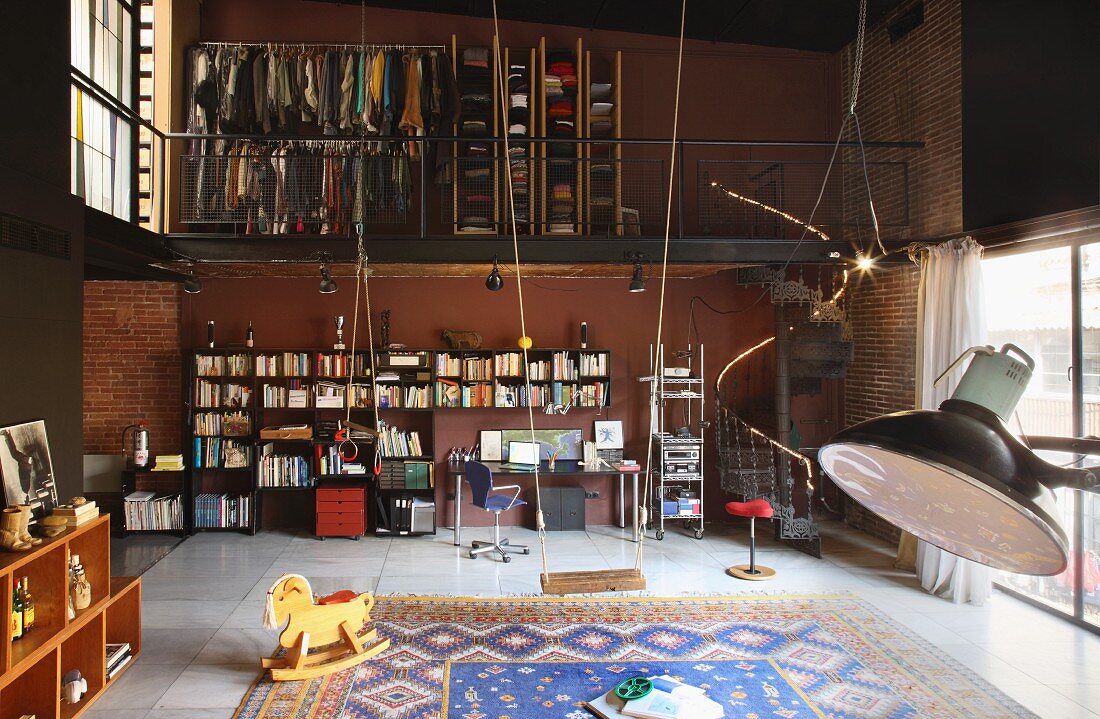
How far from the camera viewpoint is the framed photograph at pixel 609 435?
8.00 metres

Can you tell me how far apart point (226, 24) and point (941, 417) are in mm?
8593

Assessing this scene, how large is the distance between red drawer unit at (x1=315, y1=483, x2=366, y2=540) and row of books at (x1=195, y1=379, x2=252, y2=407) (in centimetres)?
125

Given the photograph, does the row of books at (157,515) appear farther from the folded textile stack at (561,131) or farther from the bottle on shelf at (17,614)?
the folded textile stack at (561,131)

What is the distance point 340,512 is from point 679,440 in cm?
350

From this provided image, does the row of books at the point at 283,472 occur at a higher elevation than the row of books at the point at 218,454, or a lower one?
lower

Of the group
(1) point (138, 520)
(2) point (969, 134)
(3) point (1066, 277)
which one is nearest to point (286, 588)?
(1) point (138, 520)

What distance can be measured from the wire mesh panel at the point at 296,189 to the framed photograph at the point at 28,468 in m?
3.45

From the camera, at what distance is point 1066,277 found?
17.7ft

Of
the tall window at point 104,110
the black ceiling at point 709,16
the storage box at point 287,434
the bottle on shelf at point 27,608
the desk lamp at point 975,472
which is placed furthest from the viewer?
the storage box at point 287,434

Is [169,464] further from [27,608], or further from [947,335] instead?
[947,335]

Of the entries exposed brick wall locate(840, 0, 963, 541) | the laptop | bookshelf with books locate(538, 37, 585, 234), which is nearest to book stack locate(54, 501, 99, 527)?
the laptop

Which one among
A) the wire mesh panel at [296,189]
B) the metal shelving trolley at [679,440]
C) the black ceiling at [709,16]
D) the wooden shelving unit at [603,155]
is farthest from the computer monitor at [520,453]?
the black ceiling at [709,16]

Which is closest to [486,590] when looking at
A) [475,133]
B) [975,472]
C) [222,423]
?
[222,423]

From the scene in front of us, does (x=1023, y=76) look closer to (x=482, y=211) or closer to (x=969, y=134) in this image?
(x=969, y=134)
